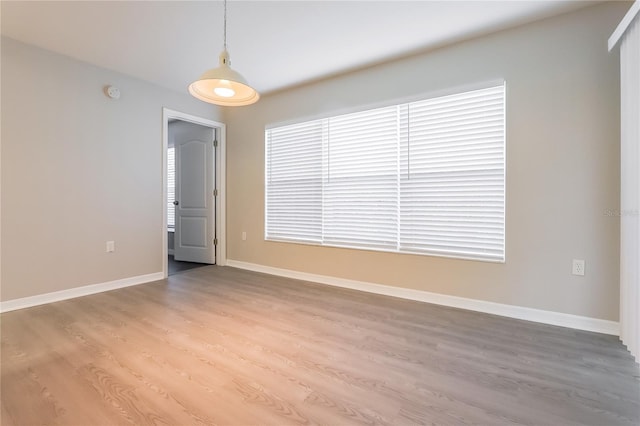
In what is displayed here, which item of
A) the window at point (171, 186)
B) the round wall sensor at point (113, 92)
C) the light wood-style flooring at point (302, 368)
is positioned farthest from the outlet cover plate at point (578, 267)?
the window at point (171, 186)

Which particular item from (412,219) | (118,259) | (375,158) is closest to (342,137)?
(375,158)

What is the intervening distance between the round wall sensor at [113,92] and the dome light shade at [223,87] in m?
2.09

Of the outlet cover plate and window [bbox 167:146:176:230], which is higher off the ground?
window [bbox 167:146:176:230]

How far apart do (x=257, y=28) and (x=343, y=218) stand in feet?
7.16

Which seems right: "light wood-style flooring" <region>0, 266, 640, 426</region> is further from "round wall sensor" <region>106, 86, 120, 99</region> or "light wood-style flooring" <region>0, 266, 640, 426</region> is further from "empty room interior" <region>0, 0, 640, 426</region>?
"round wall sensor" <region>106, 86, 120, 99</region>

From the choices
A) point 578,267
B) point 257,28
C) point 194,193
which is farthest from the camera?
point 194,193

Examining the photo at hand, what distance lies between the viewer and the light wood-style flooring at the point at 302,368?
1393 millimetres

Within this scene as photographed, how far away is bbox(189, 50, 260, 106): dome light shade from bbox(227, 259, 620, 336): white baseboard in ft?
7.81

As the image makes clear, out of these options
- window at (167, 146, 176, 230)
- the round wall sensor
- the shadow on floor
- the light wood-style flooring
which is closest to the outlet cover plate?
the light wood-style flooring

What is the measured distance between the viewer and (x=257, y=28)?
8.54ft

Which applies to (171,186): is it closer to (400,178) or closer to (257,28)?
(257,28)

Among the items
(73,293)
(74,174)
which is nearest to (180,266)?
(73,293)

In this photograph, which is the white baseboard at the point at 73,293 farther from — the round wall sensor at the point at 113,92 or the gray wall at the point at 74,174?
the round wall sensor at the point at 113,92

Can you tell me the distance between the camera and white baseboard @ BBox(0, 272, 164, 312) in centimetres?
274
